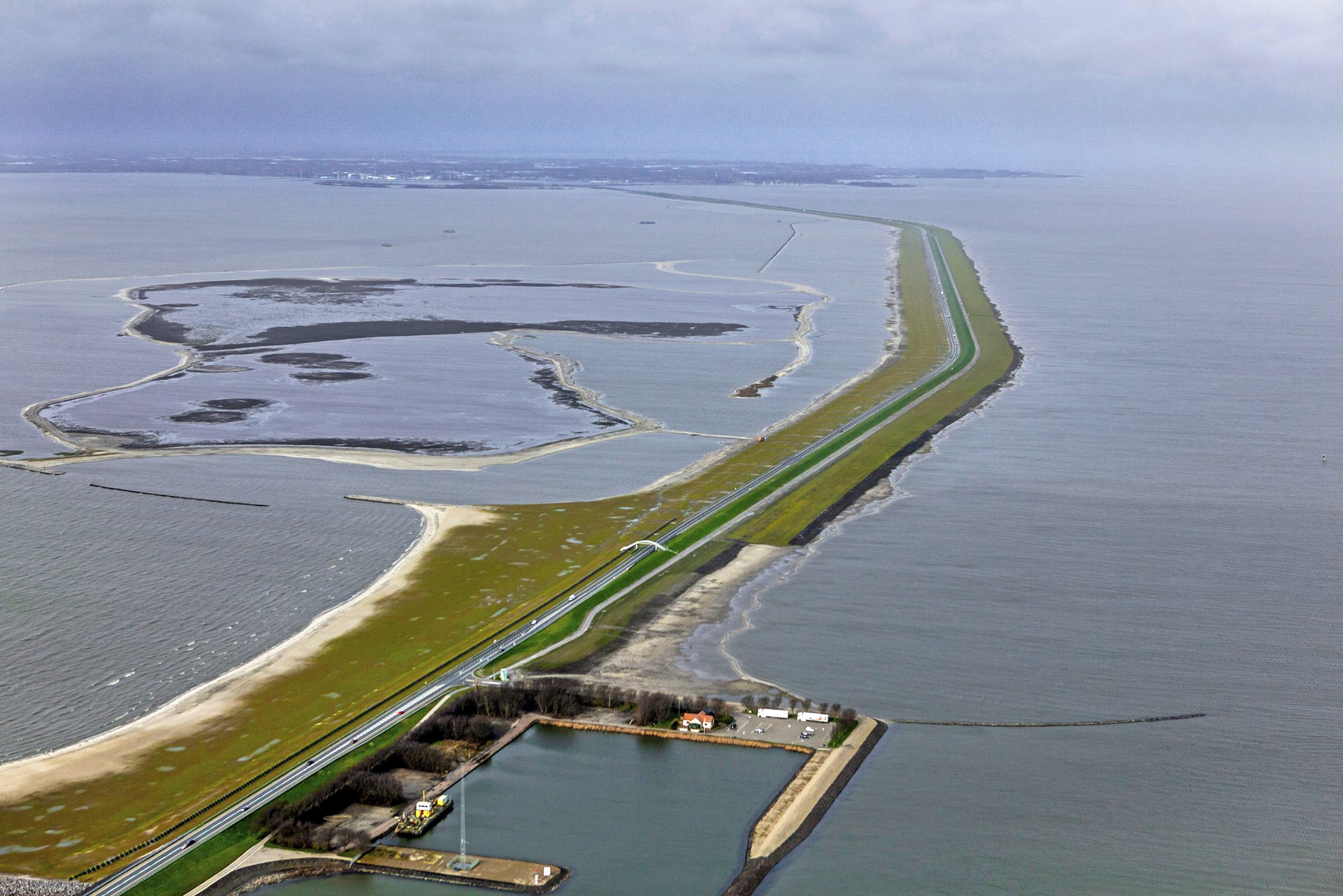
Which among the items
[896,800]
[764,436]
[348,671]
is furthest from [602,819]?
[764,436]

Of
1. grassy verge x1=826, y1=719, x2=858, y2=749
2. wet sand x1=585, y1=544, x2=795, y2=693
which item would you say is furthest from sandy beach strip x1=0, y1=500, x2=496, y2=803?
grassy verge x1=826, y1=719, x2=858, y2=749

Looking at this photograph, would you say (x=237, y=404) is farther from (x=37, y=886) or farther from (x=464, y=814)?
(x=37, y=886)

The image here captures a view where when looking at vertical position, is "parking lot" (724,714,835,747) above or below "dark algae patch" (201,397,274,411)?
below

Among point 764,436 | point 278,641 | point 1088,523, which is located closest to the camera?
point 278,641

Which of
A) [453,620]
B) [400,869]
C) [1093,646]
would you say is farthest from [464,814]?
[1093,646]

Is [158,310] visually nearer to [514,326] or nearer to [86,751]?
[514,326]

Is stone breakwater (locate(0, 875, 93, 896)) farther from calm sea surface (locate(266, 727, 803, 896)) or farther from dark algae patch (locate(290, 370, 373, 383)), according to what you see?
dark algae patch (locate(290, 370, 373, 383))
